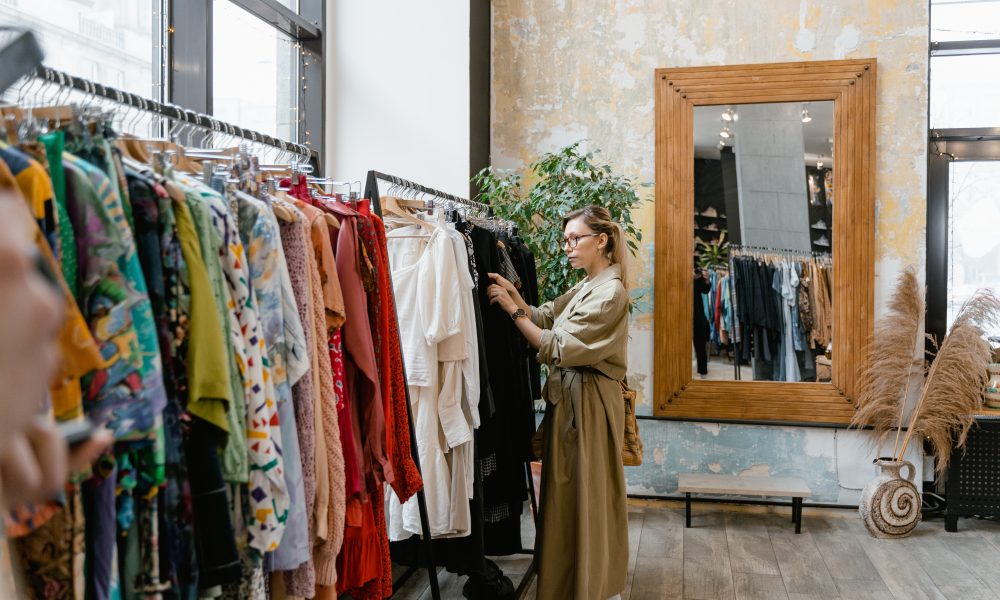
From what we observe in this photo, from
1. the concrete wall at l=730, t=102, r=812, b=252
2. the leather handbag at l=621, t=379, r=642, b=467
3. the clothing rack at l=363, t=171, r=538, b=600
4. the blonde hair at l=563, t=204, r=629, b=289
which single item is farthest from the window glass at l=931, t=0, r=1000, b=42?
the leather handbag at l=621, t=379, r=642, b=467

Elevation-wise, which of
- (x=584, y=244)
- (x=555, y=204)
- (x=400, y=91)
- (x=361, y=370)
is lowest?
(x=361, y=370)

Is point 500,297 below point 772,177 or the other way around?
below

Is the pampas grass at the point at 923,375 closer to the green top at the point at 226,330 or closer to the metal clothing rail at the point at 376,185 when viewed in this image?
the metal clothing rail at the point at 376,185

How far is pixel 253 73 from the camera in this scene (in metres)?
3.82

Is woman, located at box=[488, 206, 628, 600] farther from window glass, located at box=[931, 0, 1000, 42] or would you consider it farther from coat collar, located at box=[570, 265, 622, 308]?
window glass, located at box=[931, 0, 1000, 42]

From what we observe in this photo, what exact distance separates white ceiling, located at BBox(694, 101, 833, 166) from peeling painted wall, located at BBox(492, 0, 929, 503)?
0.28 metres

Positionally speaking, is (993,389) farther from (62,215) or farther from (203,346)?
(62,215)

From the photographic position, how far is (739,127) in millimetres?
4656

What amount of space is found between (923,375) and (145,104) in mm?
4292

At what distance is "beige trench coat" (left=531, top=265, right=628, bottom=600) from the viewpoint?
2883mm

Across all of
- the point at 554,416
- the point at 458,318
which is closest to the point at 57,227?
the point at 458,318

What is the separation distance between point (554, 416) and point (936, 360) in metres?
2.49

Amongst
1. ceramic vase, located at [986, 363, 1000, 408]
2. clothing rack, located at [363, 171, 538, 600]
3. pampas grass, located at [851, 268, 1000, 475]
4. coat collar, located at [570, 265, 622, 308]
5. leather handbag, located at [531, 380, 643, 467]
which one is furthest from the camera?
ceramic vase, located at [986, 363, 1000, 408]

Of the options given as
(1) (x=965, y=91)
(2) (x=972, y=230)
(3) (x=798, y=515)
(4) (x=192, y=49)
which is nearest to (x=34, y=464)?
(4) (x=192, y=49)
